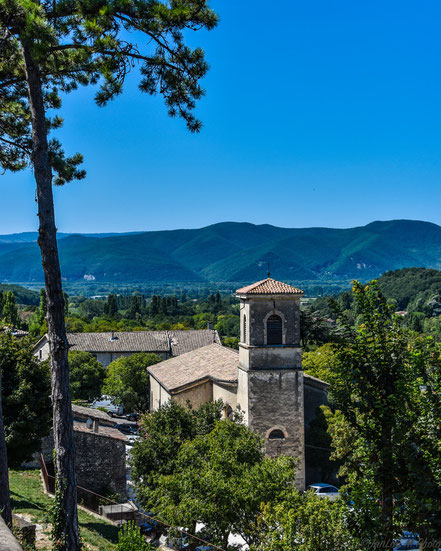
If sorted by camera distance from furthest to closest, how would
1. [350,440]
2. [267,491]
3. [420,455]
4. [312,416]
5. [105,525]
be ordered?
[312,416]
[350,440]
[105,525]
[267,491]
[420,455]

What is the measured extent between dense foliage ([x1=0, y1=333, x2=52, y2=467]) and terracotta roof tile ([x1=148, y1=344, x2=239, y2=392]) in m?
11.7

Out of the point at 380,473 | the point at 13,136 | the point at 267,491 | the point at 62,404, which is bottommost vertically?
the point at 267,491

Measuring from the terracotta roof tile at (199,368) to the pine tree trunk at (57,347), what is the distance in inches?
711

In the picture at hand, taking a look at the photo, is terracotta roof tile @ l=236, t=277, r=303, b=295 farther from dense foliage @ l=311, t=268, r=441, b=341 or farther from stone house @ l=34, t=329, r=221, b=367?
dense foliage @ l=311, t=268, r=441, b=341

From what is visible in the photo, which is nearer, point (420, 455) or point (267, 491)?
point (420, 455)

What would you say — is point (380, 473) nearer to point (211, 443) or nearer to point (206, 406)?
point (211, 443)

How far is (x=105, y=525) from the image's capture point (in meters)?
19.3

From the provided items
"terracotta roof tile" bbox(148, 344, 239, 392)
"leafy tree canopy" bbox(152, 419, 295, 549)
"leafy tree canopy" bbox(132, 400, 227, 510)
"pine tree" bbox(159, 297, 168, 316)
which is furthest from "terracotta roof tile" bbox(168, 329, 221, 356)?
"pine tree" bbox(159, 297, 168, 316)

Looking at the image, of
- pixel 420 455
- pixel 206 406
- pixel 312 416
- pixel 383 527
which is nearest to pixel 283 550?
pixel 383 527

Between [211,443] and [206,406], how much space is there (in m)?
5.59

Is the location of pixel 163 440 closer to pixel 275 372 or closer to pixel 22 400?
pixel 22 400

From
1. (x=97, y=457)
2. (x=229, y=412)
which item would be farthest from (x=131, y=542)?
(x=229, y=412)

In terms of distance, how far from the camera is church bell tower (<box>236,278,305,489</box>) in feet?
90.3

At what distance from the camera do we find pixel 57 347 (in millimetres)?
12125
